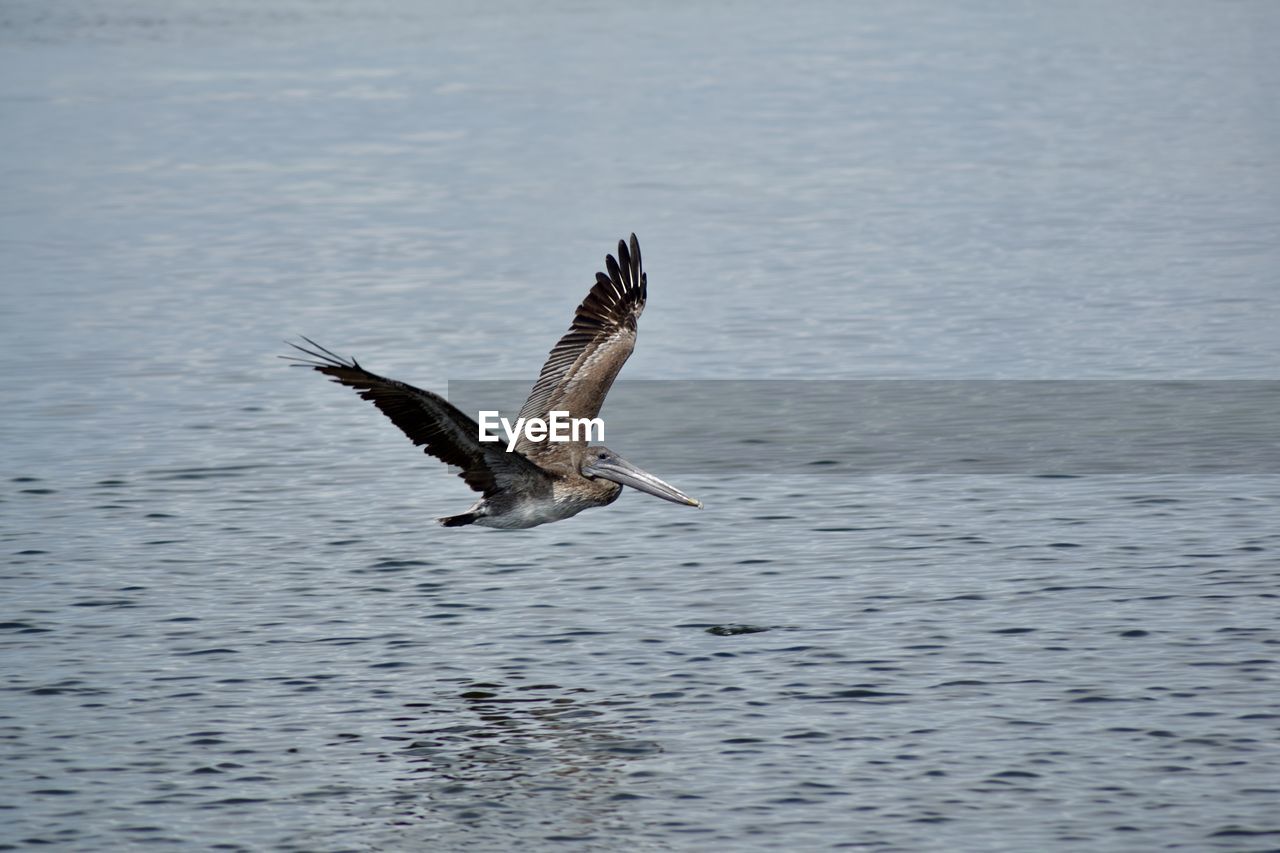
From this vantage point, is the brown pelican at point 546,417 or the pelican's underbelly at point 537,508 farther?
the pelican's underbelly at point 537,508

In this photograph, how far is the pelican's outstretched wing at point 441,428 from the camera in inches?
432

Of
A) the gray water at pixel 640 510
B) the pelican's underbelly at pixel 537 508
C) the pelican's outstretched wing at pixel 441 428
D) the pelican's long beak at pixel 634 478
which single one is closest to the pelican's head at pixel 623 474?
the pelican's long beak at pixel 634 478

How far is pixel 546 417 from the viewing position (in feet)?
46.1

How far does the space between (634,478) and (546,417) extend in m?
1.04

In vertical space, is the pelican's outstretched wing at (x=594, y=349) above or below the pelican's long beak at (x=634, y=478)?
above

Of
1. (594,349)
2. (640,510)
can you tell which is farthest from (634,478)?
(640,510)

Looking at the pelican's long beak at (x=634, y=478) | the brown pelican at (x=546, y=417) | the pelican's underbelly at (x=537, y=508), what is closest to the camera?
the brown pelican at (x=546, y=417)

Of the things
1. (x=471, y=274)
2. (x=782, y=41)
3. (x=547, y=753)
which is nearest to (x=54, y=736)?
(x=547, y=753)

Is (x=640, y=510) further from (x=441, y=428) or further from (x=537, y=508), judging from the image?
(x=441, y=428)

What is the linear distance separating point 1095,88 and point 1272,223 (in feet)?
42.9

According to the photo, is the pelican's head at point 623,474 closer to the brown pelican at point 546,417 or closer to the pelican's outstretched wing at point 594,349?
the brown pelican at point 546,417

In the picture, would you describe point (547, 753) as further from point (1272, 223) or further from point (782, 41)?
point (782, 41)

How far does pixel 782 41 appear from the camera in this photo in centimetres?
4738

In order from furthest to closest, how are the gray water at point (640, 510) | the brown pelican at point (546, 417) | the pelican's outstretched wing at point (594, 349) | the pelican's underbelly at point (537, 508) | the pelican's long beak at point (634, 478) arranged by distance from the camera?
the pelican's outstretched wing at point (594, 349)
the pelican's long beak at point (634, 478)
the pelican's underbelly at point (537, 508)
the brown pelican at point (546, 417)
the gray water at point (640, 510)
